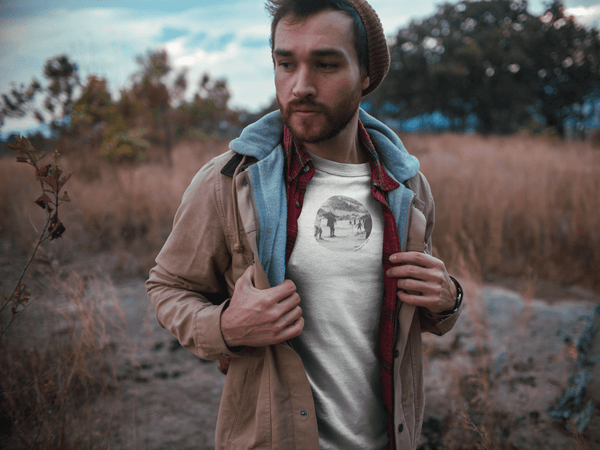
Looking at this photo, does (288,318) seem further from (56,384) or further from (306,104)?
(56,384)

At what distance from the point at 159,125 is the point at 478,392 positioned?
43.4ft

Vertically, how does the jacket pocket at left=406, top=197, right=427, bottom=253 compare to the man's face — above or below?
below

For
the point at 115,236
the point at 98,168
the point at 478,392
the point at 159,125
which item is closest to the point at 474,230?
the point at 478,392

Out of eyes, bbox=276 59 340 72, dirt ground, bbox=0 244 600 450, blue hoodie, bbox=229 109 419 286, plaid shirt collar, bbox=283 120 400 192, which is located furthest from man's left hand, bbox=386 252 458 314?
dirt ground, bbox=0 244 600 450

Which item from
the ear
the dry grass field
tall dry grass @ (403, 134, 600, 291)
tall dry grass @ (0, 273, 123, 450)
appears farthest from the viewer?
tall dry grass @ (403, 134, 600, 291)

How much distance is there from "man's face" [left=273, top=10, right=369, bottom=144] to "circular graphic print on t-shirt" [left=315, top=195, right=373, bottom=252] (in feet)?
0.93

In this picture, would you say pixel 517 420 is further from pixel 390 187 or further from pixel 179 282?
pixel 179 282

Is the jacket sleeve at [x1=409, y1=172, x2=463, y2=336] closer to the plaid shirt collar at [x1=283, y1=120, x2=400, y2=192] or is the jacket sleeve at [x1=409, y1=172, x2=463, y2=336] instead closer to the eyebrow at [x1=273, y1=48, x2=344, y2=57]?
the plaid shirt collar at [x1=283, y1=120, x2=400, y2=192]

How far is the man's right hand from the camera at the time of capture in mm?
1096

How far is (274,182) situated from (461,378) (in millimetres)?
2651

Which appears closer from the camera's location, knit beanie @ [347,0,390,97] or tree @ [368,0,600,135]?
knit beanie @ [347,0,390,97]

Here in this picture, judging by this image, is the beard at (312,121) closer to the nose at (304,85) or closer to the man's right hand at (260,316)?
the nose at (304,85)

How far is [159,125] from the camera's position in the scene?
1280 centimetres

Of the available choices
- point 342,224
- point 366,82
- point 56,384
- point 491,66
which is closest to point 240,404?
point 342,224
